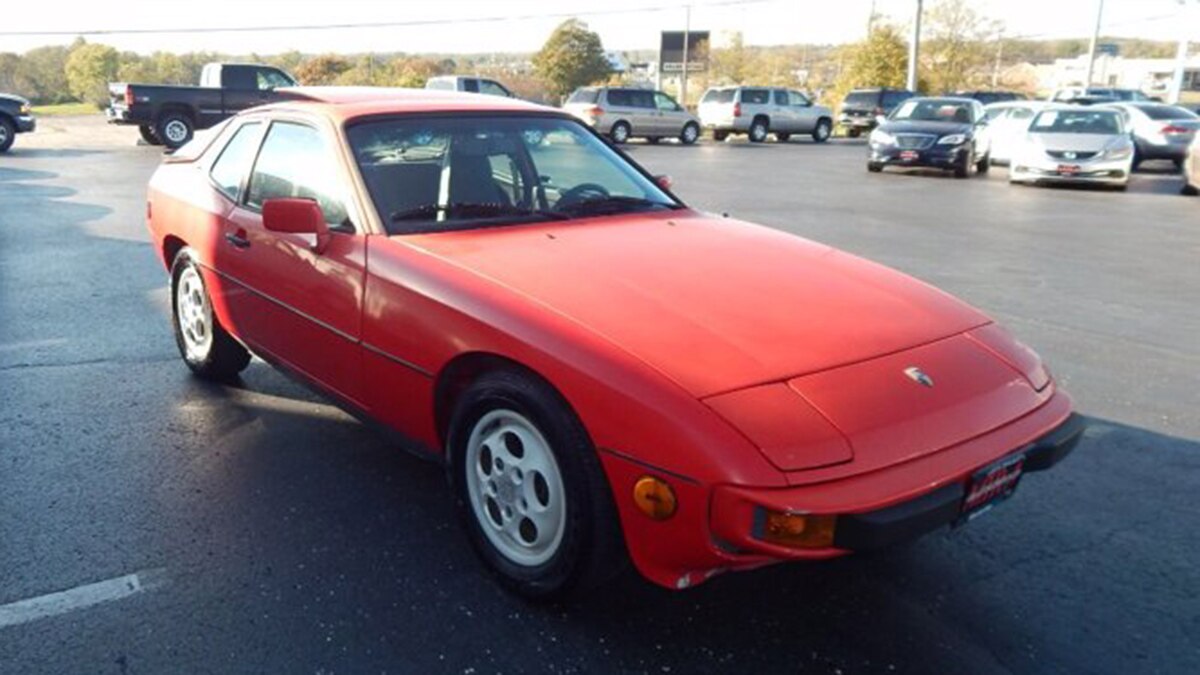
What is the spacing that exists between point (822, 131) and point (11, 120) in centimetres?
2307

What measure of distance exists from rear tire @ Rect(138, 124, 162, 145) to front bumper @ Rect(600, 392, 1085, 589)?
2099 cm

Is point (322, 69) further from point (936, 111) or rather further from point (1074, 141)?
point (1074, 141)

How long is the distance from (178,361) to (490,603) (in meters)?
3.14

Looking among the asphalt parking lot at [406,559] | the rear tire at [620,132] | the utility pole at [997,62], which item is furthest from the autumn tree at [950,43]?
the asphalt parking lot at [406,559]

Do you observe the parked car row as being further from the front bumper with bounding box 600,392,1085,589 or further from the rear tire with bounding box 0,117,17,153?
the rear tire with bounding box 0,117,17,153

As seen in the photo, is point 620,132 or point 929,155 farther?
point 620,132

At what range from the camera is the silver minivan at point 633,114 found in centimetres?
2548

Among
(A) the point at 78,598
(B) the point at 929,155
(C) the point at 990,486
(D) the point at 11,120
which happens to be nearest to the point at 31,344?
(A) the point at 78,598

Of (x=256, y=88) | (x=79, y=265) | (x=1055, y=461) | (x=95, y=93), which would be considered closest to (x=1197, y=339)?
(x=1055, y=461)

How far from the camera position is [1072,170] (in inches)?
602

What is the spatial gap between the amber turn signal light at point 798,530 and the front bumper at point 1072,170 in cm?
1555

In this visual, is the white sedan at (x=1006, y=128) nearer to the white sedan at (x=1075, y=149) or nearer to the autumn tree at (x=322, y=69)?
the white sedan at (x=1075, y=149)

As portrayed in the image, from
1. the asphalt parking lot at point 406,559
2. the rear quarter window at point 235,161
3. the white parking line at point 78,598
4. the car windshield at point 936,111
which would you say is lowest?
the white parking line at point 78,598

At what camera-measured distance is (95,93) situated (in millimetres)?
52500
